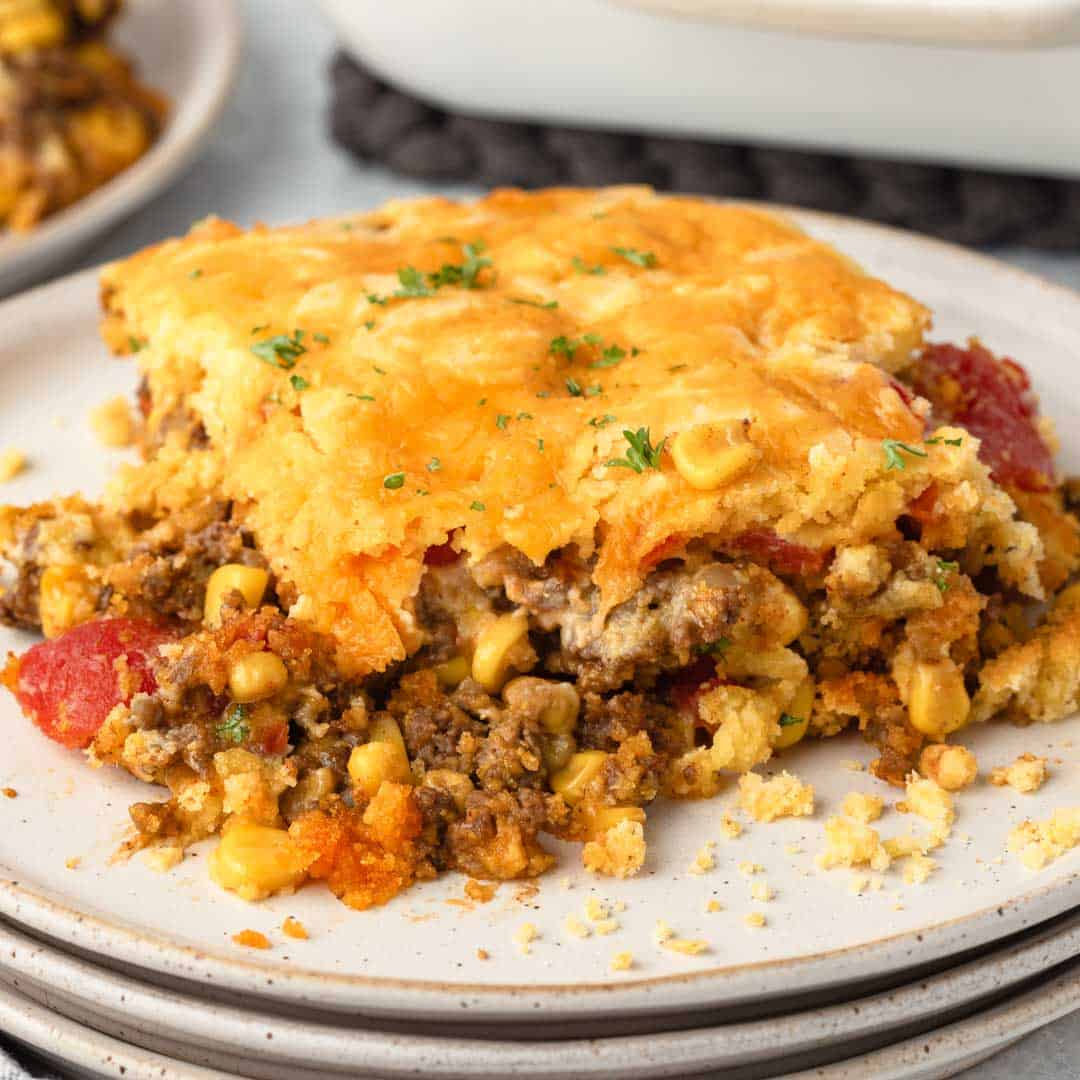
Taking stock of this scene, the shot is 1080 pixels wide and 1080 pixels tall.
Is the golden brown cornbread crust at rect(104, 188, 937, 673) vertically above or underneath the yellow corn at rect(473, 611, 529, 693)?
above

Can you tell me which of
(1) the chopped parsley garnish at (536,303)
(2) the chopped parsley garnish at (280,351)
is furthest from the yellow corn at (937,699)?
(2) the chopped parsley garnish at (280,351)

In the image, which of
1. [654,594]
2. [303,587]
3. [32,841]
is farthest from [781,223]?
[32,841]

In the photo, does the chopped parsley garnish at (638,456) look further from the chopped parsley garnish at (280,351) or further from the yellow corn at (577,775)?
the chopped parsley garnish at (280,351)

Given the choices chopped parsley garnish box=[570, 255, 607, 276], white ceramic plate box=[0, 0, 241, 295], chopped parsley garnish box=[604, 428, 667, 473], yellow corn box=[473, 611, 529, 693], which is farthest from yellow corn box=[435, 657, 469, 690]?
white ceramic plate box=[0, 0, 241, 295]

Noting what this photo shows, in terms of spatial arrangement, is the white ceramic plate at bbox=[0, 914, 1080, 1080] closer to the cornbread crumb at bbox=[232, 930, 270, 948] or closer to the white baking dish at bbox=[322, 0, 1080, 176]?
the cornbread crumb at bbox=[232, 930, 270, 948]

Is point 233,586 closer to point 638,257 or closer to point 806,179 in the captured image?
point 638,257
